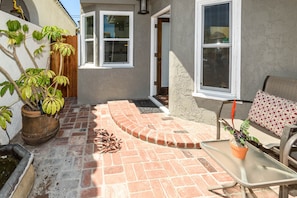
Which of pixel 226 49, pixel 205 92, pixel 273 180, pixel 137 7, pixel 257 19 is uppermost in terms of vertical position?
pixel 137 7

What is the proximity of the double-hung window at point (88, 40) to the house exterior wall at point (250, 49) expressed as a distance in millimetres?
2834

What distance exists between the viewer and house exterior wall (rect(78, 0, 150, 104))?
21.0 ft

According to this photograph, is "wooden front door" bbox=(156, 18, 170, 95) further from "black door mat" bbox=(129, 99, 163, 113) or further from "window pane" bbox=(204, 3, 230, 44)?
"window pane" bbox=(204, 3, 230, 44)

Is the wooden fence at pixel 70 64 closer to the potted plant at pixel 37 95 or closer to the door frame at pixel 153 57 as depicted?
the door frame at pixel 153 57

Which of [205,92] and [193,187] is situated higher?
[205,92]

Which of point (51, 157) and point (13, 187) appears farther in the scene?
point (51, 157)

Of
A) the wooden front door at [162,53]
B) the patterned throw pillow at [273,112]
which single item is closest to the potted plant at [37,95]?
the patterned throw pillow at [273,112]

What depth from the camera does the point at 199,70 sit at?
442 centimetres

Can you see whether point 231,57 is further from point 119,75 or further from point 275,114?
point 119,75

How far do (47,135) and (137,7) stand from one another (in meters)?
4.33

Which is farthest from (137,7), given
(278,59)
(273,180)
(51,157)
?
(273,180)

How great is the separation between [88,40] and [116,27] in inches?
37.3

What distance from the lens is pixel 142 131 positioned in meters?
4.02

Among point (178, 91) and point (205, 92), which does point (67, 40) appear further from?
point (205, 92)
